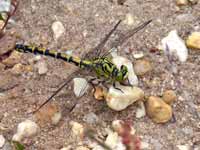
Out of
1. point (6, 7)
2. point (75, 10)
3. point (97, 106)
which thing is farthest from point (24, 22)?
point (97, 106)

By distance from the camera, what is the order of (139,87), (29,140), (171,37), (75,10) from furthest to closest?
(75,10) → (171,37) → (139,87) → (29,140)

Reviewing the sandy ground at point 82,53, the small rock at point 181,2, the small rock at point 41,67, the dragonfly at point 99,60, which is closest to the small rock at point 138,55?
the sandy ground at point 82,53

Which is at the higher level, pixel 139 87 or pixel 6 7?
pixel 6 7

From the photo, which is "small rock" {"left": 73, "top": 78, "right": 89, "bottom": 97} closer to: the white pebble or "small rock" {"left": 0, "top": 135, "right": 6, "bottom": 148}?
the white pebble

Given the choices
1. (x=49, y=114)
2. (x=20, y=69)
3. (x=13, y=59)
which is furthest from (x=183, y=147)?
(x=13, y=59)

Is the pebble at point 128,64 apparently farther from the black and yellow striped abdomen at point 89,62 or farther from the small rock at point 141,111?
the small rock at point 141,111

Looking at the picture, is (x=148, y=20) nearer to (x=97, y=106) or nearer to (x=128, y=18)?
(x=128, y=18)
